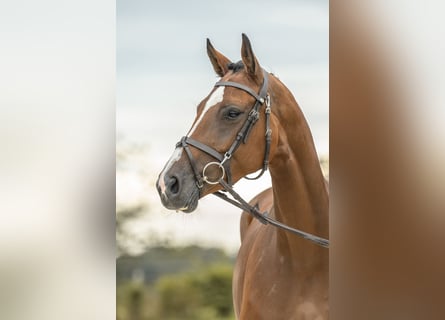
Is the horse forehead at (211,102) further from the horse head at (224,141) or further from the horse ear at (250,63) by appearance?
the horse ear at (250,63)

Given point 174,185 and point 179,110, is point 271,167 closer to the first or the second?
point 174,185

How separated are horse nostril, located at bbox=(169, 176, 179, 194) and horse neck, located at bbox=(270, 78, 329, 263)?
0.31 meters

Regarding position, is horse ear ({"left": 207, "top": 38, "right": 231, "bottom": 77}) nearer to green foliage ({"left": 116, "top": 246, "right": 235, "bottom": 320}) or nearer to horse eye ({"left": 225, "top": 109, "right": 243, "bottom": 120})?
horse eye ({"left": 225, "top": 109, "right": 243, "bottom": 120})

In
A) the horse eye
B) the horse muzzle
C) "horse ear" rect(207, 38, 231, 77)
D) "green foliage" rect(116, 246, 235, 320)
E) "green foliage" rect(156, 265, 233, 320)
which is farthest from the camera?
"green foliage" rect(156, 265, 233, 320)

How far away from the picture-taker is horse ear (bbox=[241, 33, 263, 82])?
2199 mm

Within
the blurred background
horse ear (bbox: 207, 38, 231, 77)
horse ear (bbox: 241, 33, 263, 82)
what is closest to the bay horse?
horse ear (bbox: 241, 33, 263, 82)

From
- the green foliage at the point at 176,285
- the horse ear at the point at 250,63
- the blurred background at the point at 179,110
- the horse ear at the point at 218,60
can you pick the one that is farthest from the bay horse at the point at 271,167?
the green foliage at the point at 176,285

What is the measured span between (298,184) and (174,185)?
1.21ft

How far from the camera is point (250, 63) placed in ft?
7.29

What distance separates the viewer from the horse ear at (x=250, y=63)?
2199 mm
